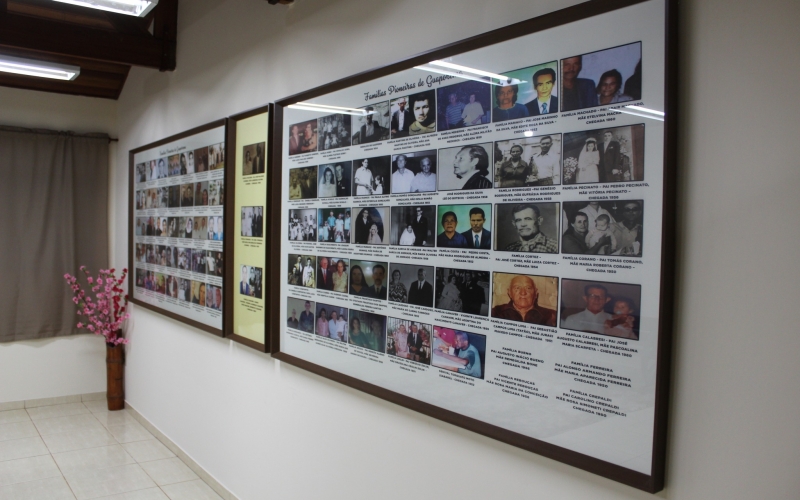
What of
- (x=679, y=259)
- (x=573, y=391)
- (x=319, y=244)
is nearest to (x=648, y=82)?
(x=679, y=259)

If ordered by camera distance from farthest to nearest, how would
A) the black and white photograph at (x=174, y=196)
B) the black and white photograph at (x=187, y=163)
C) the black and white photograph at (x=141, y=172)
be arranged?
the black and white photograph at (x=141, y=172) → the black and white photograph at (x=174, y=196) → the black and white photograph at (x=187, y=163)

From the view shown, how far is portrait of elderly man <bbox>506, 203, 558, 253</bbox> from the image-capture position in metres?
1.55

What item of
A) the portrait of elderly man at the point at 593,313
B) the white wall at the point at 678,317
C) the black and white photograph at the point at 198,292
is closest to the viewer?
the white wall at the point at 678,317

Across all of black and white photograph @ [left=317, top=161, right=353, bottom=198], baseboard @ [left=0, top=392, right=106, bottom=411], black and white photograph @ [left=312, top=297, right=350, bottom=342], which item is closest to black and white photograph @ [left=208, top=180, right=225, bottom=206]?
black and white photograph @ [left=317, top=161, right=353, bottom=198]

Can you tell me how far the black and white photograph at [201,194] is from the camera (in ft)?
11.4

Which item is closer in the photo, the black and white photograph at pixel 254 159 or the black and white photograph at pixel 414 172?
the black and white photograph at pixel 414 172

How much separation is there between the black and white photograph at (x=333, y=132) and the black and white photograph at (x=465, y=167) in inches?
22.7

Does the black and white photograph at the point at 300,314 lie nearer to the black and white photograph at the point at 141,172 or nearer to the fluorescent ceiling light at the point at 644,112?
the fluorescent ceiling light at the point at 644,112

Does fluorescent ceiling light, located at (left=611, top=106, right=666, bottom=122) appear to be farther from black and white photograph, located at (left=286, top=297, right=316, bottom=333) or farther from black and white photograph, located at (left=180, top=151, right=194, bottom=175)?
black and white photograph, located at (left=180, top=151, right=194, bottom=175)

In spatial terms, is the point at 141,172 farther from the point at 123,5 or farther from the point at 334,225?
the point at 334,225

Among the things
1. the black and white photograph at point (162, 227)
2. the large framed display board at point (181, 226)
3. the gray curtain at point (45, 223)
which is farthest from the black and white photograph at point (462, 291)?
the gray curtain at point (45, 223)

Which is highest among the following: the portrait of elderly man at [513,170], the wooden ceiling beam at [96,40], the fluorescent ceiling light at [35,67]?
the wooden ceiling beam at [96,40]

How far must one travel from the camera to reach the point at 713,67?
49.6 inches

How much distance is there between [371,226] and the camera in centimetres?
217
